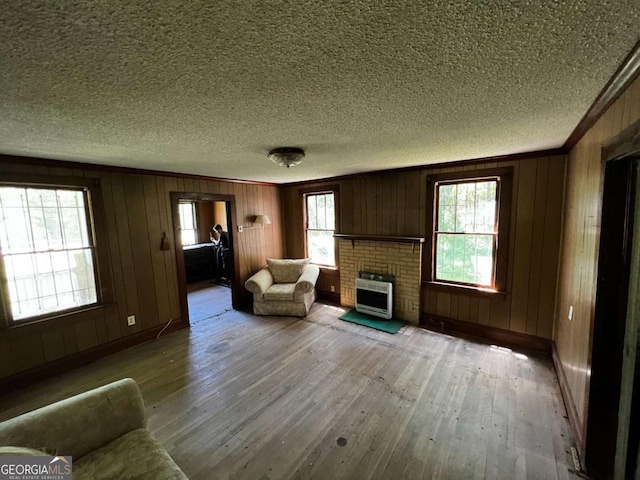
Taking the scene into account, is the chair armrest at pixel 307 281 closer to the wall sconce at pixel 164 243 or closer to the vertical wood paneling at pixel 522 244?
the wall sconce at pixel 164 243

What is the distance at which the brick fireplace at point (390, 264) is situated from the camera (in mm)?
3910

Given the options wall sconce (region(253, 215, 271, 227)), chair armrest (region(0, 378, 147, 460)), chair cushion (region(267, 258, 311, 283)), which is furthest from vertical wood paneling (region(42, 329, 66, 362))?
wall sconce (region(253, 215, 271, 227))

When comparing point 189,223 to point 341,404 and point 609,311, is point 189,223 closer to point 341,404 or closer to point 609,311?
point 341,404

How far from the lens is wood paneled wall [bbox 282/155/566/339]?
295 cm

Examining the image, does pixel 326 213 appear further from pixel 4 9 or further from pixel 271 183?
pixel 4 9

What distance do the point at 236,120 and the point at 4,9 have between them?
1.10 m

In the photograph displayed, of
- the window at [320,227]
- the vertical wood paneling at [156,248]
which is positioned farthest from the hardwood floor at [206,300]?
the window at [320,227]

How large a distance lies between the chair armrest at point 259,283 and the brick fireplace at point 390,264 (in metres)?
1.31

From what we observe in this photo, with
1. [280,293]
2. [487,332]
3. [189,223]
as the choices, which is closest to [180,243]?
[280,293]

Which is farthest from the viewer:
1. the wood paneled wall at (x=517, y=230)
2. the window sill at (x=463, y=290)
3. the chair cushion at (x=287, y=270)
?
the chair cushion at (x=287, y=270)

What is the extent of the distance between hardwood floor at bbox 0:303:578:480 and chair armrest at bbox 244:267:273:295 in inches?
35.8

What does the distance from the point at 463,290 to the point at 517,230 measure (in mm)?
984

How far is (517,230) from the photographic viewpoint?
315cm

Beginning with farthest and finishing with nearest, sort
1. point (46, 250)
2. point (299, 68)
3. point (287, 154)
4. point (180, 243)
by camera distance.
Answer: point (180, 243) < point (46, 250) < point (287, 154) < point (299, 68)
